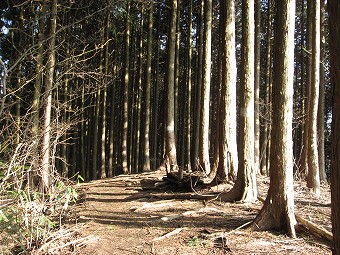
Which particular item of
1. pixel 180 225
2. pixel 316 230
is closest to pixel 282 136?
pixel 316 230

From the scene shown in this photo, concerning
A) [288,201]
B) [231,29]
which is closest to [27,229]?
[288,201]

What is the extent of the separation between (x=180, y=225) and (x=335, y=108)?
4036 mm

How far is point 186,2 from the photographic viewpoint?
20.0 meters

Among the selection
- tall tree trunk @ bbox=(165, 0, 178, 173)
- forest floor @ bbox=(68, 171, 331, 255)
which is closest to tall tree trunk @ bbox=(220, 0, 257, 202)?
forest floor @ bbox=(68, 171, 331, 255)

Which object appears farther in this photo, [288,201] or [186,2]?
[186,2]

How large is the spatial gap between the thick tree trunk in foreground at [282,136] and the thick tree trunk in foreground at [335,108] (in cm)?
256

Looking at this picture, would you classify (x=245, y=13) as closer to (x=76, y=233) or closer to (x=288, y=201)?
(x=288, y=201)

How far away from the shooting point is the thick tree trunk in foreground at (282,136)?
545 cm

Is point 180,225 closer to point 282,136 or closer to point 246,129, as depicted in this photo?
point 282,136

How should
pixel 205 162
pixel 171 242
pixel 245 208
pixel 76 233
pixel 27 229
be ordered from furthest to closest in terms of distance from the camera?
pixel 205 162, pixel 245 208, pixel 76 233, pixel 171 242, pixel 27 229

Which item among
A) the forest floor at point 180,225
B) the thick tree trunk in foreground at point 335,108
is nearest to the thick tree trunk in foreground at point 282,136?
the forest floor at point 180,225

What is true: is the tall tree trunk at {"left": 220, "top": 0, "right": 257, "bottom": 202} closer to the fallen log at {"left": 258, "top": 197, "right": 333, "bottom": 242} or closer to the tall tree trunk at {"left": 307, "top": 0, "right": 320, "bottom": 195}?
the fallen log at {"left": 258, "top": 197, "right": 333, "bottom": 242}

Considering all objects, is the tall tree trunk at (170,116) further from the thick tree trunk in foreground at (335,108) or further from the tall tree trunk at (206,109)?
the thick tree trunk in foreground at (335,108)

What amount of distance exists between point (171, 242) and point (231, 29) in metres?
6.22
